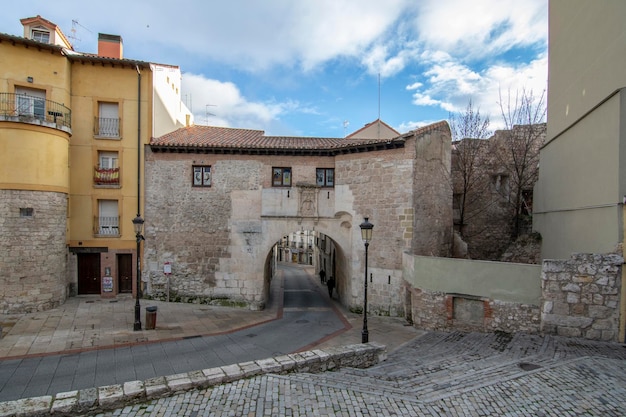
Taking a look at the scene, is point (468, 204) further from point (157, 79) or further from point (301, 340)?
point (157, 79)

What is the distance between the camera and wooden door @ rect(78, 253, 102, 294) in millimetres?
17703

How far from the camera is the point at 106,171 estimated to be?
57.7ft

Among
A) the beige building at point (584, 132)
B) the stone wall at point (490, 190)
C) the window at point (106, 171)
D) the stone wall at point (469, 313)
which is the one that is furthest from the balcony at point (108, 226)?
the beige building at point (584, 132)

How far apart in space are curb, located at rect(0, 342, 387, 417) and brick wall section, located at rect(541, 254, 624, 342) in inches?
245

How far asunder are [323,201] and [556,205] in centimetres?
1055

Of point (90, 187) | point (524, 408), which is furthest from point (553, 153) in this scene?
point (90, 187)

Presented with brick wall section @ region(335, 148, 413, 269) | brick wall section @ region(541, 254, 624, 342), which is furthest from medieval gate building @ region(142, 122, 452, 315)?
brick wall section @ region(541, 254, 624, 342)

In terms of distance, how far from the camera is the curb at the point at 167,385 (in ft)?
18.6

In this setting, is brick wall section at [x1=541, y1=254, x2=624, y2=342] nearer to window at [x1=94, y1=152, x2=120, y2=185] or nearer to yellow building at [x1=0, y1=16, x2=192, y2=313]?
yellow building at [x1=0, y1=16, x2=192, y2=313]

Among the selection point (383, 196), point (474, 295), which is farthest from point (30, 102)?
point (474, 295)

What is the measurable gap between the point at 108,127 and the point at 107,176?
257 cm

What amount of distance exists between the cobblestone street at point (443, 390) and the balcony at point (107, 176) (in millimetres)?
14350

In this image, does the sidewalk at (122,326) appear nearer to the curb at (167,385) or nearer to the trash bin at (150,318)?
the trash bin at (150,318)

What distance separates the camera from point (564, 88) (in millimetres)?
14781
